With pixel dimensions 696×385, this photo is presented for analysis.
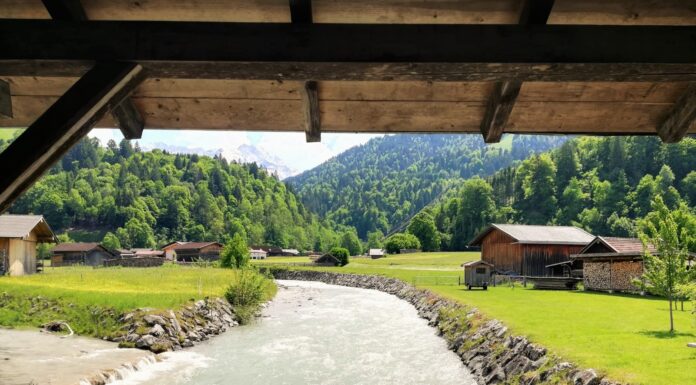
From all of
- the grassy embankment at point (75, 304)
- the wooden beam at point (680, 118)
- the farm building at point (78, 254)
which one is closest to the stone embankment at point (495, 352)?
the wooden beam at point (680, 118)

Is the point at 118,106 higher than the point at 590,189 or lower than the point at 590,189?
lower

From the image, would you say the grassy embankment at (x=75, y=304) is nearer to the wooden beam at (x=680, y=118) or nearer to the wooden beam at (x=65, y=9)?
the wooden beam at (x=65, y=9)

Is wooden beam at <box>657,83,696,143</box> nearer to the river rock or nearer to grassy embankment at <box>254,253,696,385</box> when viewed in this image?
grassy embankment at <box>254,253,696,385</box>

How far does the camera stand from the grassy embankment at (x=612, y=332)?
13.5 metres

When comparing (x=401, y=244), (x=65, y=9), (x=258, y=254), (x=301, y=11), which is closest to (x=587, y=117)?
(x=301, y=11)

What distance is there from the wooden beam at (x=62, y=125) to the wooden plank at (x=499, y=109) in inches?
127

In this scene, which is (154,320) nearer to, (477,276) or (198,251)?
(477,276)

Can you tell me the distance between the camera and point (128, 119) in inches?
211

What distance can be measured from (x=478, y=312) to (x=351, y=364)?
31.2ft

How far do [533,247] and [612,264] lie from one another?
1481 centimetres

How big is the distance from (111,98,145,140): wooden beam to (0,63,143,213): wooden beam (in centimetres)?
102

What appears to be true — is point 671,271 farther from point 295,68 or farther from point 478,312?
point 295,68

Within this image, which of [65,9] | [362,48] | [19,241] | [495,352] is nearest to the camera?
[362,48]

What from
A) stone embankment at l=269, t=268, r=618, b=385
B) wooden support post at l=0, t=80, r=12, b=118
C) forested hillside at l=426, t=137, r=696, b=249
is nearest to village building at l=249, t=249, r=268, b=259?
forested hillside at l=426, t=137, r=696, b=249
